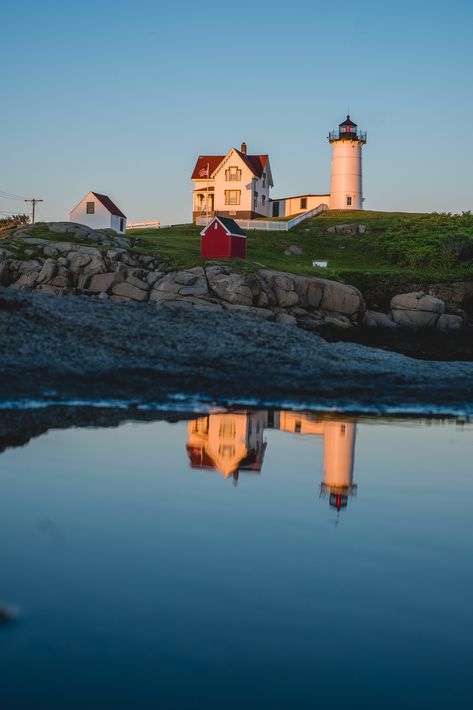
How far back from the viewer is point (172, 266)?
1945 inches

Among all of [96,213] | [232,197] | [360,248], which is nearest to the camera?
[360,248]

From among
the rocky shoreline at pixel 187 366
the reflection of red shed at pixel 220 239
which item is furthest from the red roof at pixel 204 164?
the rocky shoreline at pixel 187 366

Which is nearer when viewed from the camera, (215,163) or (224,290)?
(224,290)

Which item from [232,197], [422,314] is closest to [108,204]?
[232,197]

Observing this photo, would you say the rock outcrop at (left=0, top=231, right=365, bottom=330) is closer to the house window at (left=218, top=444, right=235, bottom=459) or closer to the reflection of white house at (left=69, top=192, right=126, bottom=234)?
the reflection of white house at (left=69, top=192, right=126, bottom=234)

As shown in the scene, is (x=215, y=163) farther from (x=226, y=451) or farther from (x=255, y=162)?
(x=226, y=451)

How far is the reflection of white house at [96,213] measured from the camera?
226 feet

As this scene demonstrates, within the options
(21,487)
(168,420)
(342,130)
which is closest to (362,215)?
(342,130)

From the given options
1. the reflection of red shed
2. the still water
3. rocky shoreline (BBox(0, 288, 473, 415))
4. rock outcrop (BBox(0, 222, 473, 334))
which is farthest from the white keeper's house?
the still water

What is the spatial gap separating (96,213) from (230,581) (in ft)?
213

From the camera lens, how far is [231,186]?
77.6m

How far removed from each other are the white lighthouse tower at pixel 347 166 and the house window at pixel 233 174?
10491 mm

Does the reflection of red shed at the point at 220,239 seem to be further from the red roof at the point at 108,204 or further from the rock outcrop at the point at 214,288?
the red roof at the point at 108,204

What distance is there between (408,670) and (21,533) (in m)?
4.00
